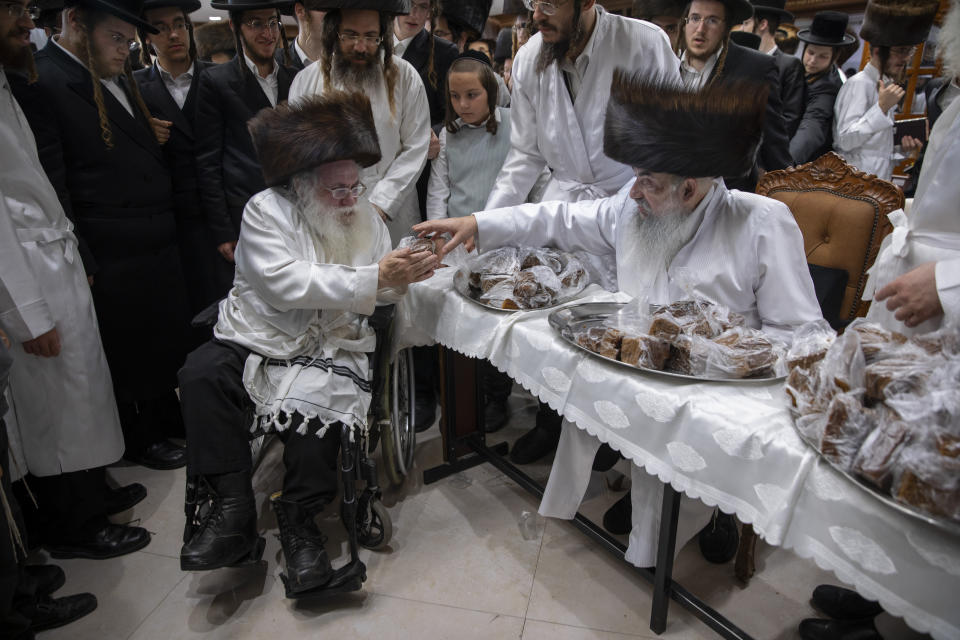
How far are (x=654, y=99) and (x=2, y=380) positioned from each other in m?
2.19

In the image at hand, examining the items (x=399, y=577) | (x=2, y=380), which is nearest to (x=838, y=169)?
(x=399, y=577)

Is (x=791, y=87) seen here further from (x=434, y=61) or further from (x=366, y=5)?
(x=366, y=5)

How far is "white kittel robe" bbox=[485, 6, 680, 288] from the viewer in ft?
9.07

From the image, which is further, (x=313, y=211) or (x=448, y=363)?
(x=448, y=363)

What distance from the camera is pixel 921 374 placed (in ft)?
4.12

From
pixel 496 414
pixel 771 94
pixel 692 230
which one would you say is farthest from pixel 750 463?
pixel 771 94

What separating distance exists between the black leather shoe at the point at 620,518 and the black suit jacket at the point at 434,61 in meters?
2.58

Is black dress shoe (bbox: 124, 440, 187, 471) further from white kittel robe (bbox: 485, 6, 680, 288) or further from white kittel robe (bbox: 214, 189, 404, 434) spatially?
white kittel robe (bbox: 485, 6, 680, 288)

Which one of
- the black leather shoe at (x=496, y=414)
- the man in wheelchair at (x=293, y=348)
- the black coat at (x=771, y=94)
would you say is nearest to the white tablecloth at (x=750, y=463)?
the man in wheelchair at (x=293, y=348)

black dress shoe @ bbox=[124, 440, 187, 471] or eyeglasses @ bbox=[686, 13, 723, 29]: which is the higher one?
eyeglasses @ bbox=[686, 13, 723, 29]

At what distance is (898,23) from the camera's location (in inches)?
178

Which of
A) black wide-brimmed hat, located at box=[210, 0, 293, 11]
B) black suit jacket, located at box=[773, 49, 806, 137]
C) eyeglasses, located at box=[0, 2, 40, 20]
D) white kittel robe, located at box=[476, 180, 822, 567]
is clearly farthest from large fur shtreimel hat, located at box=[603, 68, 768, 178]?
black suit jacket, located at box=[773, 49, 806, 137]

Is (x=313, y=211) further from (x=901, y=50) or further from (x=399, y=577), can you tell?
(x=901, y=50)

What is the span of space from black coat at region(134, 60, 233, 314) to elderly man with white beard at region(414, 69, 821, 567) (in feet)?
7.93
